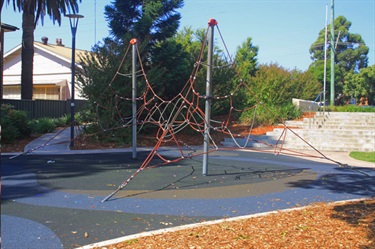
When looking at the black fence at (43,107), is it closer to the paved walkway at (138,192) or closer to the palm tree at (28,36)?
the palm tree at (28,36)

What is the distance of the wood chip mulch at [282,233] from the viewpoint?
4.59m

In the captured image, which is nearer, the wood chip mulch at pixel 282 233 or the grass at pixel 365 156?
the wood chip mulch at pixel 282 233

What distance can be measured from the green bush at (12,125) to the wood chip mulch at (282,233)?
11473 millimetres


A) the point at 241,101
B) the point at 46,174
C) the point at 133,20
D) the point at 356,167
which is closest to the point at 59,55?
the point at 133,20

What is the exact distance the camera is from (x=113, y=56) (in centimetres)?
1606

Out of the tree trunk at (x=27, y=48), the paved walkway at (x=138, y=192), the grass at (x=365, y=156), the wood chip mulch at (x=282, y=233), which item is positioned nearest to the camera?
the wood chip mulch at (x=282, y=233)

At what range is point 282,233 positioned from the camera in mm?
5020

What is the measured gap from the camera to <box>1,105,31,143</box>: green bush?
1455cm

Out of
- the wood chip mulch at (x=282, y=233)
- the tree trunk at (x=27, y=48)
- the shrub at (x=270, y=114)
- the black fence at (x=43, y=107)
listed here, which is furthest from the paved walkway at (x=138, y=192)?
the tree trunk at (x=27, y=48)

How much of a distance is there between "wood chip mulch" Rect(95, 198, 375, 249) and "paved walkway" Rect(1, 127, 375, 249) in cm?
53

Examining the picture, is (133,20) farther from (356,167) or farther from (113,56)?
(356,167)

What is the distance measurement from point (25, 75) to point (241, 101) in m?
13.2

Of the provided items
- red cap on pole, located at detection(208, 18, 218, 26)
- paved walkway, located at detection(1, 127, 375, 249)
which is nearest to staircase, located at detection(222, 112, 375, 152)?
paved walkway, located at detection(1, 127, 375, 249)

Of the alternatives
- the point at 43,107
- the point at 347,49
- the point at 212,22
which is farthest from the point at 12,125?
the point at 347,49
